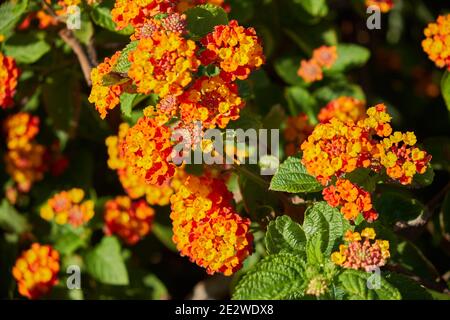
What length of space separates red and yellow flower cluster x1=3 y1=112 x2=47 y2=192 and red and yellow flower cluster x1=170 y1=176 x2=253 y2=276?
1.01m

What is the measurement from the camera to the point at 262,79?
263cm

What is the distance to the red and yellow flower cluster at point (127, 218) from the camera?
8.05 ft

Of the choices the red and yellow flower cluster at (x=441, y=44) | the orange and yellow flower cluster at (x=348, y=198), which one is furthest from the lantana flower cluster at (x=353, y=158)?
the red and yellow flower cluster at (x=441, y=44)

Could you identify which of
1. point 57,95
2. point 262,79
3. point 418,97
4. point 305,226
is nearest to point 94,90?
point 305,226

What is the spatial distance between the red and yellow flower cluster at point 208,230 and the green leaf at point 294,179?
162 millimetres

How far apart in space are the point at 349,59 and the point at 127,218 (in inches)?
48.3

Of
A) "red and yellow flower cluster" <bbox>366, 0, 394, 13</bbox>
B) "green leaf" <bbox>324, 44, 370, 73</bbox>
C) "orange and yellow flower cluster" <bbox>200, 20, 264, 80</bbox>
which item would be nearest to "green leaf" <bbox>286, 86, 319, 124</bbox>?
"green leaf" <bbox>324, 44, 370, 73</bbox>

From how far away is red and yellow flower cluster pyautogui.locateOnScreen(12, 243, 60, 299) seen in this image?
2.25 metres

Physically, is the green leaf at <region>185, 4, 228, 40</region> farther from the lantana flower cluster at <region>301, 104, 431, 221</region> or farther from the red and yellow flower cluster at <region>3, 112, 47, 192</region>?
the red and yellow flower cluster at <region>3, 112, 47, 192</region>

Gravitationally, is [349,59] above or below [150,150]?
above

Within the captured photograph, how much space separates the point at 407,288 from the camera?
1.69m

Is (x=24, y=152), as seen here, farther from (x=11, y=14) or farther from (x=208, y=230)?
(x=208, y=230)

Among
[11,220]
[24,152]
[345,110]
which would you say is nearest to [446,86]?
[345,110]

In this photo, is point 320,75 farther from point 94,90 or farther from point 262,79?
point 94,90
